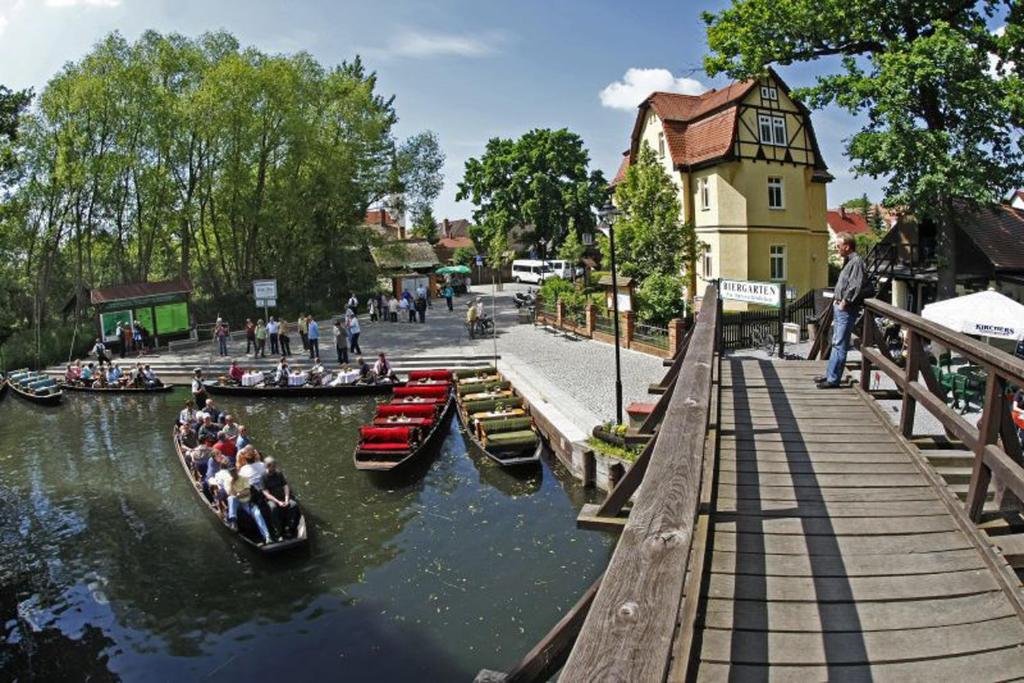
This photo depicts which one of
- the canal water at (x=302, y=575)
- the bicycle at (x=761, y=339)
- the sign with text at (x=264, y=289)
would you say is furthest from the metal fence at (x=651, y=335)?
the sign with text at (x=264, y=289)

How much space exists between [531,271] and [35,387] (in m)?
33.2

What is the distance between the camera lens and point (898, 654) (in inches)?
117

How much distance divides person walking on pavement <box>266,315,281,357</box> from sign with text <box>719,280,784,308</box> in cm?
1863

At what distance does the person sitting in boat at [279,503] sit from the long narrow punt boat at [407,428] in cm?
285

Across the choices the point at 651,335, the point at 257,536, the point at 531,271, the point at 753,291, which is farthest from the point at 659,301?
the point at 531,271

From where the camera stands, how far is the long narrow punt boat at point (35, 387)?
25.1 metres

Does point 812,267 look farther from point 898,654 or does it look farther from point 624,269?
point 898,654

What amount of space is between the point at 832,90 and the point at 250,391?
64.2 ft

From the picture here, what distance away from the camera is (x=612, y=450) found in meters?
13.6

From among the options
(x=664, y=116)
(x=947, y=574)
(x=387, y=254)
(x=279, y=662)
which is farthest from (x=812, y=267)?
(x=947, y=574)

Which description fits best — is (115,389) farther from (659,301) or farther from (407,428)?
(659,301)

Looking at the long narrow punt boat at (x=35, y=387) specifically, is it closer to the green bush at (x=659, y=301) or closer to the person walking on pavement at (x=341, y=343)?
the person walking on pavement at (x=341, y=343)

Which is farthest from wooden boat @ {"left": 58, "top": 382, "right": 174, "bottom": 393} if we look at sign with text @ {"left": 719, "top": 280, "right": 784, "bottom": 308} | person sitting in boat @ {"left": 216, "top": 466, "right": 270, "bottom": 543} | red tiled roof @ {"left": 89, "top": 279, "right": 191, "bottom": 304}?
sign with text @ {"left": 719, "top": 280, "right": 784, "bottom": 308}

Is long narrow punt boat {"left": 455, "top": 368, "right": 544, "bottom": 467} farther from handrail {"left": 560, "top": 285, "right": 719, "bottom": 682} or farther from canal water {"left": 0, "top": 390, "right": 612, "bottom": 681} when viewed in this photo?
handrail {"left": 560, "top": 285, "right": 719, "bottom": 682}
